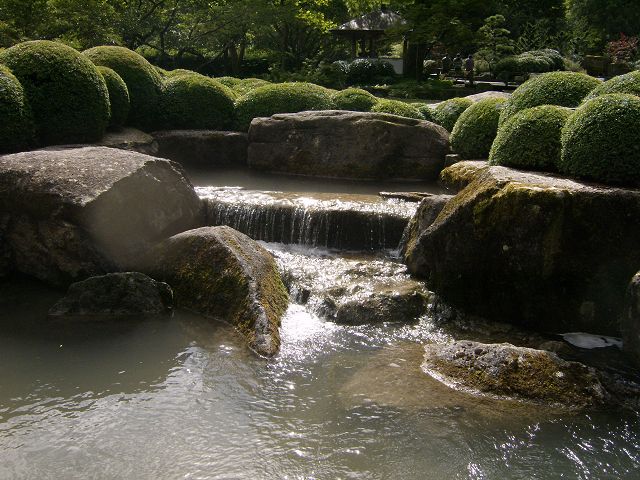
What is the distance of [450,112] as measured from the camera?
13742 millimetres

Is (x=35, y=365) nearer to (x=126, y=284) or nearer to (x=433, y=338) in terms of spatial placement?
(x=126, y=284)

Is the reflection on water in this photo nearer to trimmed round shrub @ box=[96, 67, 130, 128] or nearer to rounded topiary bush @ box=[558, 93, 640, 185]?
rounded topiary bush @ box=[558, 93, 640, 185]

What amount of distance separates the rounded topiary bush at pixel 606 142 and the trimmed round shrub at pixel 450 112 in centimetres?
626

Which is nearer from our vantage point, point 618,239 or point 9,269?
point 618,239

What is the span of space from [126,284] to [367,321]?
9.68ft

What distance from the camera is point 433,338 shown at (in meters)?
6.69

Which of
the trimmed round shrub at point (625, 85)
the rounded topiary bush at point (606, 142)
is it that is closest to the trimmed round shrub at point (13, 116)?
the rounded topiary bush at point (606, 142)

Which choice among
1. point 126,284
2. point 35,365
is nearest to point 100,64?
point 126,284

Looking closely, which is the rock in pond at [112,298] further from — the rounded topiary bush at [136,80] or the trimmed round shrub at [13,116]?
the rounded topiary bush at [136,80]

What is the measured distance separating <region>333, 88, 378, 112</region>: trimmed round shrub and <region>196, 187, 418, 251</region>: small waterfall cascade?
4.89 metres

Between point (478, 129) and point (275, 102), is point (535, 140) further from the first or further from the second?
point (275, 102)

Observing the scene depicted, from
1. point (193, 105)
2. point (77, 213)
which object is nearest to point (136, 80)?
point (193, 105)

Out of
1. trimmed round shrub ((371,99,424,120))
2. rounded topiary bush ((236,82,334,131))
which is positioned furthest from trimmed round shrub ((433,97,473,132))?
rounded topiary bush ((236,82,334,131))

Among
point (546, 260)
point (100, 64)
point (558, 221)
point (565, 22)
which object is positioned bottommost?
point (546, 260)
